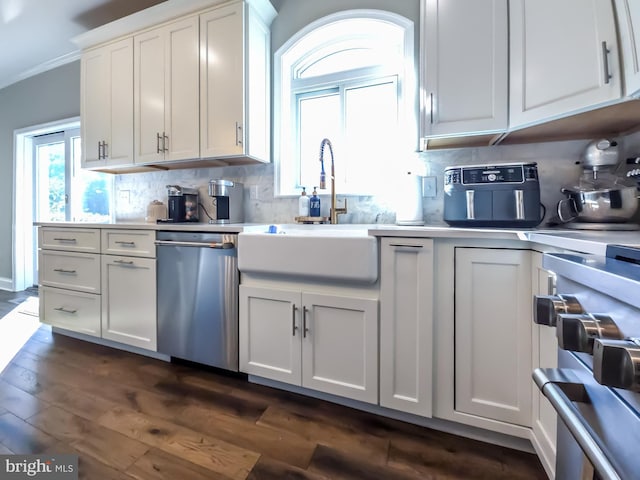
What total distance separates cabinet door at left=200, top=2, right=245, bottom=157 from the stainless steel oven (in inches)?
72.9

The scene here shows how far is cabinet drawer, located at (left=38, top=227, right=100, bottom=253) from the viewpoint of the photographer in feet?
6.78

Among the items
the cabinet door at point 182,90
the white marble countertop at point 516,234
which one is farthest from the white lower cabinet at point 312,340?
the cabinet door at point 182,90

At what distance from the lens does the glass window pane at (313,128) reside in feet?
7.04

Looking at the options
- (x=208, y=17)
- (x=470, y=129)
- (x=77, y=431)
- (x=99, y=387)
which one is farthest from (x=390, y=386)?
(x=208, y=17)

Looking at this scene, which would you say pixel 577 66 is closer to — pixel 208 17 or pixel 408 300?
pixel 408 300

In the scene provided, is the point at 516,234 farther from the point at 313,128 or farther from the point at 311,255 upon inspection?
the point at 313,128

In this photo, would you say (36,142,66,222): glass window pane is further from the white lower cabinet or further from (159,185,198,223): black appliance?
the white lower cabinet

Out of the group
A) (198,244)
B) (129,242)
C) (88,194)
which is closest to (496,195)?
(198,244)

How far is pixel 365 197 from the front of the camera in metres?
1.93

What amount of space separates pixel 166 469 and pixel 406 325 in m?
1.07

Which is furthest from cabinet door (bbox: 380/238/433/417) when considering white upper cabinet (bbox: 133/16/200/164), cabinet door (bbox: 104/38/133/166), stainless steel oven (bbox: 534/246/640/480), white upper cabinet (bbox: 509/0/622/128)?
cabinet door (bbox: 104/38/133/166)

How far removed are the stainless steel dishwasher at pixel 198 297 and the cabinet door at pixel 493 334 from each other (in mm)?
1130

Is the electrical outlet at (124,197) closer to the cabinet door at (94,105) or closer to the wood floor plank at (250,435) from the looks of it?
the cabinet door at (94,105)

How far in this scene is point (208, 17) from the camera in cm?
194
